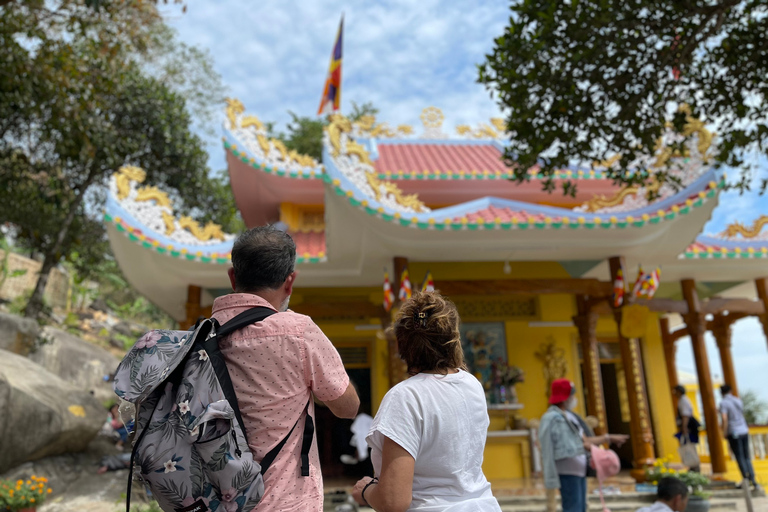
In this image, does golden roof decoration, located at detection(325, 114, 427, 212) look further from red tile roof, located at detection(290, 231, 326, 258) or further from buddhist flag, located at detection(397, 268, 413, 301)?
red tile roof, located at detection(290, 231, 326, 258)

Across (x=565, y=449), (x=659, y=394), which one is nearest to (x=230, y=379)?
(x=565, y=449)

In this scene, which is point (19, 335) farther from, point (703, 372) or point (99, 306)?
point (99, 306)

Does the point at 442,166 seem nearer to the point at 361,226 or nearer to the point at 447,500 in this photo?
the point at 361,226

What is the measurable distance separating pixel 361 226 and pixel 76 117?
3.90 meters

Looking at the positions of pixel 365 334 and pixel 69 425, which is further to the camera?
pixel 365 334

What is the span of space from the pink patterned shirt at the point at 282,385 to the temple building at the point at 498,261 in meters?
5.28

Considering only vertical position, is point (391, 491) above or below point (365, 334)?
below

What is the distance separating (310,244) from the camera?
382 inches

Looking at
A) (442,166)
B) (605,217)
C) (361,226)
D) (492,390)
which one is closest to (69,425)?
(361,226)

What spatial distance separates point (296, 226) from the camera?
10461 millimetres

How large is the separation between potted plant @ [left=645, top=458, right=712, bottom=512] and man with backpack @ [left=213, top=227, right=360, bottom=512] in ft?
19.2

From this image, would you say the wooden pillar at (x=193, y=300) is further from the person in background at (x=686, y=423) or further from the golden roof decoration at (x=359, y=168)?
the person in background at (x=686, y=423)

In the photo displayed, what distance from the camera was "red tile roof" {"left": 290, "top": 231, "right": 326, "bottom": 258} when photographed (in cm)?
873

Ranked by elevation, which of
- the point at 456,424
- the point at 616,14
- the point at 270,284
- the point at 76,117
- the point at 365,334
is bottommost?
the point at 456,424
